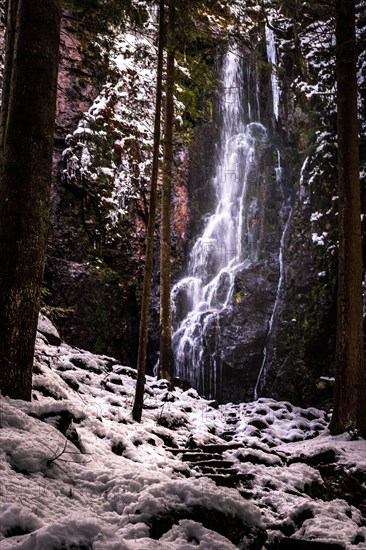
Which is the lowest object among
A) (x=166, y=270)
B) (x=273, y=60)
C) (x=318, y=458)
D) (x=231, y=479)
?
(x=318, y=458)

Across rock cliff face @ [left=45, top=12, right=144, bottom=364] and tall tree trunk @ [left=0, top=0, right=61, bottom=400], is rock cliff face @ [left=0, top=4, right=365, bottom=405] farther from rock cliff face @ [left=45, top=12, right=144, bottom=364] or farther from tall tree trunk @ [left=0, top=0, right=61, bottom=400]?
tall tree trunk @ [left=0, top=0, right=61, bottom=400]

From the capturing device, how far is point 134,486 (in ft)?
11.1

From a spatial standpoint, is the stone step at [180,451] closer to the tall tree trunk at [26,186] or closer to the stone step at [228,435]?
the stone step at [228,435]

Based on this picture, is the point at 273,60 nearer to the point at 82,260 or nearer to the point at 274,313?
the point at 274,313

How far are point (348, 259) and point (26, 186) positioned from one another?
5.86m

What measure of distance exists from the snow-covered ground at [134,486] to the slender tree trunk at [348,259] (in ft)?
2.14

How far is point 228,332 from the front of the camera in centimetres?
1494

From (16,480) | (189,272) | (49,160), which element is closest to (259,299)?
A: (189,272)

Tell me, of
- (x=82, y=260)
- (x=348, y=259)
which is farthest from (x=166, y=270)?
(x=82, y=260)

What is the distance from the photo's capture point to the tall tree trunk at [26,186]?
3.85 meters

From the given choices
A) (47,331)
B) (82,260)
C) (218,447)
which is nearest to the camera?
(218,447)

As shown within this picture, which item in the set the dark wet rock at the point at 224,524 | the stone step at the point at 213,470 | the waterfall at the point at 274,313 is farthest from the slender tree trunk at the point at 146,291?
the waterfall at the point at 274,313

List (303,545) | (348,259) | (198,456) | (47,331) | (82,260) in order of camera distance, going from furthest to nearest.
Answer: (82,260) → (47,331) → (348,259) → (198,456) → (303,545)

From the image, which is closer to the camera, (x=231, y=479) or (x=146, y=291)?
(x=231, y=479)
